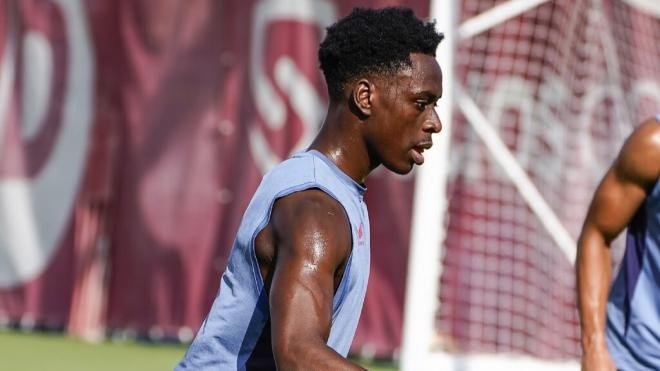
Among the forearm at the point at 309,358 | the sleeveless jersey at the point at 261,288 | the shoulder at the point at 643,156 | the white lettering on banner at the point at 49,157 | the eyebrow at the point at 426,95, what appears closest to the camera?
the forearm at the point at 309,358

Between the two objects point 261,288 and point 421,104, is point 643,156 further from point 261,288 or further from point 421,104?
point 261,288

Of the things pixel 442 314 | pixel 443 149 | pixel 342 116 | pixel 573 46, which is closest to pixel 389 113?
pixel 342 116

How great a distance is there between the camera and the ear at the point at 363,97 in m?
3.98

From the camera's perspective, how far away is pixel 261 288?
3812 mm

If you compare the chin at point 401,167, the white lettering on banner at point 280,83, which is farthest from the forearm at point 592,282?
the white lettering on banner at point 280,83

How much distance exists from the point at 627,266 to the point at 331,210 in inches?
84.4

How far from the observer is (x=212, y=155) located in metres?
11.9

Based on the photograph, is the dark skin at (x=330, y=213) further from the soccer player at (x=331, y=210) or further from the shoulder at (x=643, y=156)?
the shoulder at (x=643, y=156)

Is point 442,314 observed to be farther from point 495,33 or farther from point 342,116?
point 342,116

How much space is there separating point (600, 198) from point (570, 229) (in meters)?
4.20

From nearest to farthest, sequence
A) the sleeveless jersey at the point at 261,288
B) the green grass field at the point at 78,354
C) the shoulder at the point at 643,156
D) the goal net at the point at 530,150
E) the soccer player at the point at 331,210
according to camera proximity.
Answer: the soccer player at the point at 331,210 → the sleeveless jersey at the point at 261,288 → the shoulder at the point at 643,156 → the goal net at the point at 530,150 → the green grass field at the point at 78,354

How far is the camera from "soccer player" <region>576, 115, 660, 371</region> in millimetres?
5355

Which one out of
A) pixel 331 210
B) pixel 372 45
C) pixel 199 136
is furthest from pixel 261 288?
pixel 199 136

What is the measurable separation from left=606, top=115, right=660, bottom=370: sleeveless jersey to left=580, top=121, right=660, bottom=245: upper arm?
0.04m
